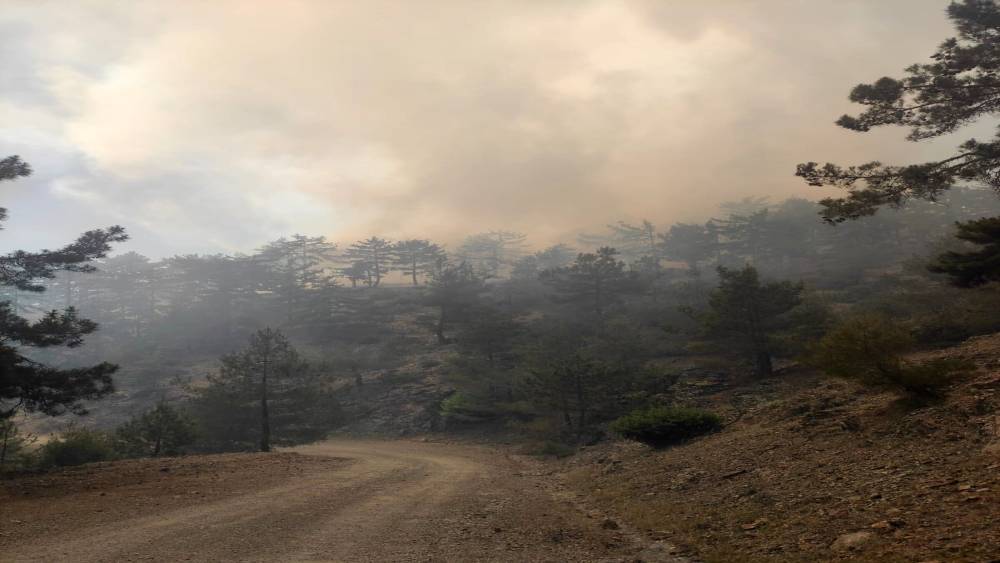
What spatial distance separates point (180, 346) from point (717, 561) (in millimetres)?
75089

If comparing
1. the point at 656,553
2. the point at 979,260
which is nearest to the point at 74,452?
the point at 656,553

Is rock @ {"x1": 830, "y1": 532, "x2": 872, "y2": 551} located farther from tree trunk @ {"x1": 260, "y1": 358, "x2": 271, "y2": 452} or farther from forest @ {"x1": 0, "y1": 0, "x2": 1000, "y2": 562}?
tree trunk @ {"x1": 260, "y1": 358, "x2": 271, "y2": 452}

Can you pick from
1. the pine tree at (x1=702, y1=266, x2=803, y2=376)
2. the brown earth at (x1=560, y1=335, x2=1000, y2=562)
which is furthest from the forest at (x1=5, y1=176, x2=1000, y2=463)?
the brown earth at (x1=560, y1=335, x2=1000, y2=562)

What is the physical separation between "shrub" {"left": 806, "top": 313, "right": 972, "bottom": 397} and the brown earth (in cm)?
41

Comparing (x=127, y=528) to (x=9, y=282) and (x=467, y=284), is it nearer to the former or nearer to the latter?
(x=9, y=282)

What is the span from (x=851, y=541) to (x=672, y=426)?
417 inches

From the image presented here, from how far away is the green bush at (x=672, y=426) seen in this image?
16266 mm

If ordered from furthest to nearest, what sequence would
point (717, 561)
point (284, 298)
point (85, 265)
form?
1. point (284, 298)
2. point (85, 265)
3. point (717, 561)

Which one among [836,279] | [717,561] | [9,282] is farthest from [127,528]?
[836,279]

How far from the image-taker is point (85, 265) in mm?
19609

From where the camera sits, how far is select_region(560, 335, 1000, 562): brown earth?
5.66 m

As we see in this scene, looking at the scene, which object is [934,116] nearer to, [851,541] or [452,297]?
[851,541]

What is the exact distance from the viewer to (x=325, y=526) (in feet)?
33.7

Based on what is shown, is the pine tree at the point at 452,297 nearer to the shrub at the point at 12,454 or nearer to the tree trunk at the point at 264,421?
the tree trunk at the point at 264,421
